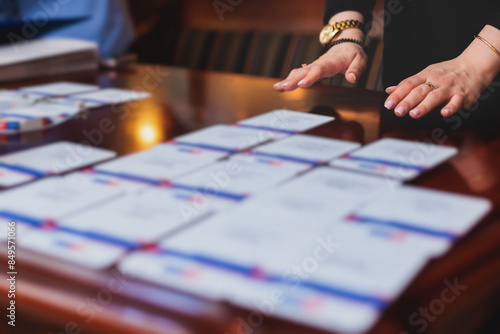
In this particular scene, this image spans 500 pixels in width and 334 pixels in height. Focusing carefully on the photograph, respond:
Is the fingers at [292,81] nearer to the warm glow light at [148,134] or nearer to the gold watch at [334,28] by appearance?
the gold watch at [334,28]

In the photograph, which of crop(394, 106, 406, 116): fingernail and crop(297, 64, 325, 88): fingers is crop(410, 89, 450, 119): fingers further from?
crop(297, 64, 325, 88): fingers

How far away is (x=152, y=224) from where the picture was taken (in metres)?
0.56

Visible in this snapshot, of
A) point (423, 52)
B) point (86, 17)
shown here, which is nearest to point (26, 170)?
point (423, 52)

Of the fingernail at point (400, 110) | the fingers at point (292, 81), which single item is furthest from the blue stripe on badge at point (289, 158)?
the fingers at point (292, 81)

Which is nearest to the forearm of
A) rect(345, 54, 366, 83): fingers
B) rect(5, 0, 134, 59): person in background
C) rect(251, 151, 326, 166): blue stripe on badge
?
rect(345, 54, 366, 83): fingers

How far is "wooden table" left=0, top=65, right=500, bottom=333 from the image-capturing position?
0.43 metres

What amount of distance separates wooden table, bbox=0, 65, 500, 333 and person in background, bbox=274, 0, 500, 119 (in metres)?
0.04

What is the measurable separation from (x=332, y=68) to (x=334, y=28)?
0.51 ft

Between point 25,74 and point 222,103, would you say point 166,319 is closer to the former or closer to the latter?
point 222,103

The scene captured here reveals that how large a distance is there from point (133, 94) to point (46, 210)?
0.68m

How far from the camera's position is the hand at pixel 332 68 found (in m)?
1.17

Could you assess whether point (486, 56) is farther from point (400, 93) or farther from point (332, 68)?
point (332, 68)

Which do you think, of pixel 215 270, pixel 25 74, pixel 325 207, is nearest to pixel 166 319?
pixel 215 270

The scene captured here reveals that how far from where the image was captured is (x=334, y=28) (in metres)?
1.34
